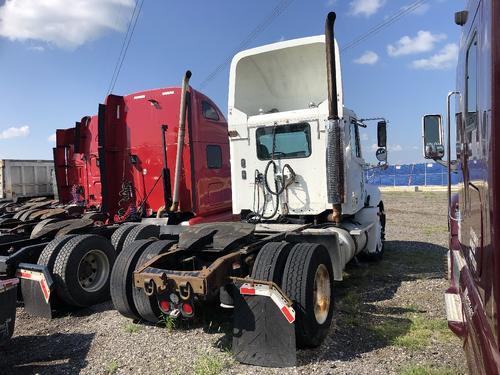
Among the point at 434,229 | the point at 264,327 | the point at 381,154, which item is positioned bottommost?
the point at 434,229

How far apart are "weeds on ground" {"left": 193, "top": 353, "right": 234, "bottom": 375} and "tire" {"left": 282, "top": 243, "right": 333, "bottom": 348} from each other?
72cm

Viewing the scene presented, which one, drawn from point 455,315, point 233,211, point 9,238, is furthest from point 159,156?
point 455,315

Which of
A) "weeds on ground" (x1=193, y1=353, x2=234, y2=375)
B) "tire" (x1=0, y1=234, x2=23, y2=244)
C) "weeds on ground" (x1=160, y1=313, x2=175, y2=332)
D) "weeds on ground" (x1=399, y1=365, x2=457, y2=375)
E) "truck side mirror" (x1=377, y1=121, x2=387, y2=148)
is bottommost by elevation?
"weeds on ground" (x1=399, y1=365, x2=457, y2=375)

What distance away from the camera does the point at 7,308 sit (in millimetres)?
4188

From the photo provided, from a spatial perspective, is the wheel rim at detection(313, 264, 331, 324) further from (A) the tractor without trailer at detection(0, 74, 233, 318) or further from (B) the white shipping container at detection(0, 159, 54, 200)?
(B) the white shipping container at detection(0, 159, 54, 200)

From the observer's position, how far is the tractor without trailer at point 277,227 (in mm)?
3955

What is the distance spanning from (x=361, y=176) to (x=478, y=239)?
18.7 ft

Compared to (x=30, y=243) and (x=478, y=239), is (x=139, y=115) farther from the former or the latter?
(x=478, y=239)

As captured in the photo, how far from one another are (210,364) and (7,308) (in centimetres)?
211

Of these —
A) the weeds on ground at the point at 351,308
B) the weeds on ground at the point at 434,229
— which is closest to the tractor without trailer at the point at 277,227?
the weeds on ground at the point at 351,308

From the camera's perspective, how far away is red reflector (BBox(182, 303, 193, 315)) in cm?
405

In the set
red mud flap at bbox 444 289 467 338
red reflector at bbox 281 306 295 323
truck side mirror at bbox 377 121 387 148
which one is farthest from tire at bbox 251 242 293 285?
truck side mirror at bbox 377 121 387 148

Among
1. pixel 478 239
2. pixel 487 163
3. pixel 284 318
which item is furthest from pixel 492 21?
pixel 284 318

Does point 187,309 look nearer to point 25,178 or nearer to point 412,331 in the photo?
point 412,331
